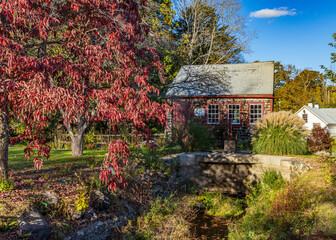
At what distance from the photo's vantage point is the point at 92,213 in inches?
204

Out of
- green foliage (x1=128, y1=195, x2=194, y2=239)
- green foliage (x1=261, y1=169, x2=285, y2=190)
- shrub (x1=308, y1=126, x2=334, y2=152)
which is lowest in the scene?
green foliage (x1=128, y1=195, x2=194, y2=239)

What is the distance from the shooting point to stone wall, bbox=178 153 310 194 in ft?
30.3

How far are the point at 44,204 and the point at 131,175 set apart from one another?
2.57m

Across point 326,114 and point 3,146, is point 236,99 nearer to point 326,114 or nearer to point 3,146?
point 3,146

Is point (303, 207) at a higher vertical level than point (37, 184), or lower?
lower

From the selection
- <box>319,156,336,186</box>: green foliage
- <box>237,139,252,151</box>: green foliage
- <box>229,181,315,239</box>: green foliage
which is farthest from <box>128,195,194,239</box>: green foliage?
<box>237,139,252,151</box>: green foliage

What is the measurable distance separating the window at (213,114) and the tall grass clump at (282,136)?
538 centimetres

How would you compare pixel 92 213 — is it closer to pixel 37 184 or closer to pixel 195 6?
pixel 37 184

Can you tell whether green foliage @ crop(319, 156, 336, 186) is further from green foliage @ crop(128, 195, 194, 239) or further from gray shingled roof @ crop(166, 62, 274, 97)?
gray shingled roof @ crop(166, 62, 274, 97)

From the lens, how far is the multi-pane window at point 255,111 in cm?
1431

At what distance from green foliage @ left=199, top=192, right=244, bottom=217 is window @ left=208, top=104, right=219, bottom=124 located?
658 cm

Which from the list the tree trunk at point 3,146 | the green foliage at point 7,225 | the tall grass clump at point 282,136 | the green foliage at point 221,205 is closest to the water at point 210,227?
the green foliage at point 221,205

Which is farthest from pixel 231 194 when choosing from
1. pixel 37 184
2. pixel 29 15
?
pixel 29 15

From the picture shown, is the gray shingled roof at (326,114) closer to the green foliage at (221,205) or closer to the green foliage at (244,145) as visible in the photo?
the green foliage at (244,145)
